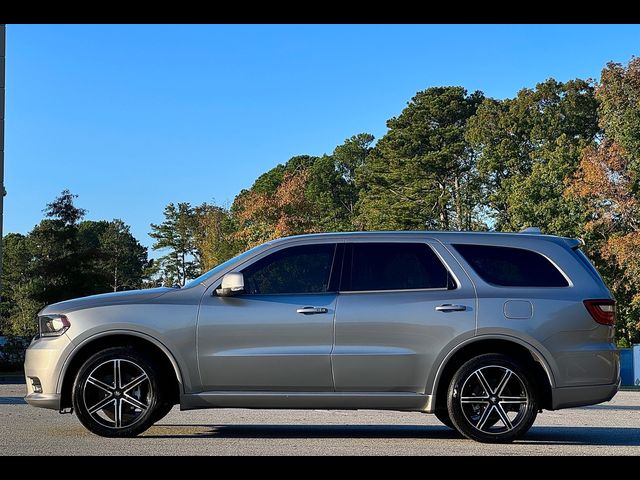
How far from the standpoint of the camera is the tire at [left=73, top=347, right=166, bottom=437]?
9.42m

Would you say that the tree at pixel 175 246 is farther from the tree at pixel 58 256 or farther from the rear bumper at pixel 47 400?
the rear bumper at pixel 47 400

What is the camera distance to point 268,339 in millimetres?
9367

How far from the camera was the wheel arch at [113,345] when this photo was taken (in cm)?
951

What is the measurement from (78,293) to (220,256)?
12.2 metres

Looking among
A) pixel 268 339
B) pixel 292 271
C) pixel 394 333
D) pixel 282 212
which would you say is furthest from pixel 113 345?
pixel 282 212

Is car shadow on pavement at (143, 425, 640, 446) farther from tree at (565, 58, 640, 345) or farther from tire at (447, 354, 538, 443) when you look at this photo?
tree at (565, 58, 640, 345)

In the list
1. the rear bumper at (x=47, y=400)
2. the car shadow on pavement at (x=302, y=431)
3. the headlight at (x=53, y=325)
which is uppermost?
the headlight at (x=53, y=325)

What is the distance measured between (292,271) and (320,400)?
1.22 m

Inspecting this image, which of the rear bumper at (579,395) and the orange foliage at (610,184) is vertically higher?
the orange foliage at (610,184)

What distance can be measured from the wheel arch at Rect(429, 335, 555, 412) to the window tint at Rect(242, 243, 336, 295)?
4.11 feet

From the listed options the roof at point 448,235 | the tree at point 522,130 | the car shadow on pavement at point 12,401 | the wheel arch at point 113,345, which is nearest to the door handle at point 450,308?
the roof at point 448,235

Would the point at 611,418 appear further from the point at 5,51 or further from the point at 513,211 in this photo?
the point at 513,211

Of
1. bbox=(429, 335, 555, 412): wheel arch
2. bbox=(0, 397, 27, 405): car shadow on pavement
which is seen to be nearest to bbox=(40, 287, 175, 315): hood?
bbox=(429, 335, 555, 412): wheel arch

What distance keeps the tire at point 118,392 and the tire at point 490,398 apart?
2.57 meters
